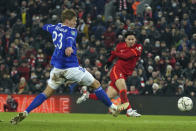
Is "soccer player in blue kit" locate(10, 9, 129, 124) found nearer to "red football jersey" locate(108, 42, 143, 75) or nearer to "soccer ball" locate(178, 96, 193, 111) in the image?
"red football jersey" locate(108, 42, 143, 75)

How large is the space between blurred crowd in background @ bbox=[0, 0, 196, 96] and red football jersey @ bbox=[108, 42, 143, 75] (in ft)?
20.4

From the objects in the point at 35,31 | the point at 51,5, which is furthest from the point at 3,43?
the point at 51,5

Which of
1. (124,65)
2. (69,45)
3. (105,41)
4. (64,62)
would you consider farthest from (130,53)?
(105,41)

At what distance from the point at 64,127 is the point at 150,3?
17.7 meters

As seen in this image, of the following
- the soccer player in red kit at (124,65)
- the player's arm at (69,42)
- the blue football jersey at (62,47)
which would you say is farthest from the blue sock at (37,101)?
the soccer player in red kit at (124,65)

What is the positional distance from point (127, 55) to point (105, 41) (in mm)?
10245

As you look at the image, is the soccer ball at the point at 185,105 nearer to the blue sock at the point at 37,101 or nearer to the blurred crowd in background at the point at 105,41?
the blurred crowd in background at the point at 105,41

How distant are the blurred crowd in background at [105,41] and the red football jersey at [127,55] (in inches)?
245

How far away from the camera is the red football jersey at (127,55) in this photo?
43.6ft

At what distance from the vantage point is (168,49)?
22.6 meters

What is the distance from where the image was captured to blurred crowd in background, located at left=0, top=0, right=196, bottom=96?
21.0 m

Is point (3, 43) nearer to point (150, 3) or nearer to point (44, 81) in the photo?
point (44, 81)

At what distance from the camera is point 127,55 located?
13281 millimetres

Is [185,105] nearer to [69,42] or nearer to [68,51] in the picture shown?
[69,42]
